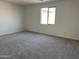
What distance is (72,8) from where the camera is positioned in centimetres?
444

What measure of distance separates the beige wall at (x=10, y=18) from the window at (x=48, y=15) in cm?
192

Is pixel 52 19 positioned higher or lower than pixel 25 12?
lower

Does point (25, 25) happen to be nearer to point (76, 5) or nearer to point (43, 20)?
point (43, 20)

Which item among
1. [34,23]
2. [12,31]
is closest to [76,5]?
[34,23]

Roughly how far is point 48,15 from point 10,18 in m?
2.70

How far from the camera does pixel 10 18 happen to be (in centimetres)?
579

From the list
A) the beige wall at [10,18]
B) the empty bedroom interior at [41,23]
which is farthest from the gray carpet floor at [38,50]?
the beige wall at [10,18]

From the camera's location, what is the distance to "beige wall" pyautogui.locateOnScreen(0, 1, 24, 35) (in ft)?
17.3

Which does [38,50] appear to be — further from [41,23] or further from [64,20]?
[41,23]

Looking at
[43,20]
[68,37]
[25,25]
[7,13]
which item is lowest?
[68,37]

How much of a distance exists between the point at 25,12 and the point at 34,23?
1.33 metres

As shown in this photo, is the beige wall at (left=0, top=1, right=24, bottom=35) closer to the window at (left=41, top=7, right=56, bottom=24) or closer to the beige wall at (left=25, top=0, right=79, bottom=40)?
the beige wall at (left=25, top=0, right=79, bottom=40)

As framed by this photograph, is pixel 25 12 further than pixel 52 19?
Yes

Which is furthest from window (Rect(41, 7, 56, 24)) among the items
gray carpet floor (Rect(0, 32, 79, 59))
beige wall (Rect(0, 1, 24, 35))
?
gray carpet floor (Rect(0, 32, 79, 59))
